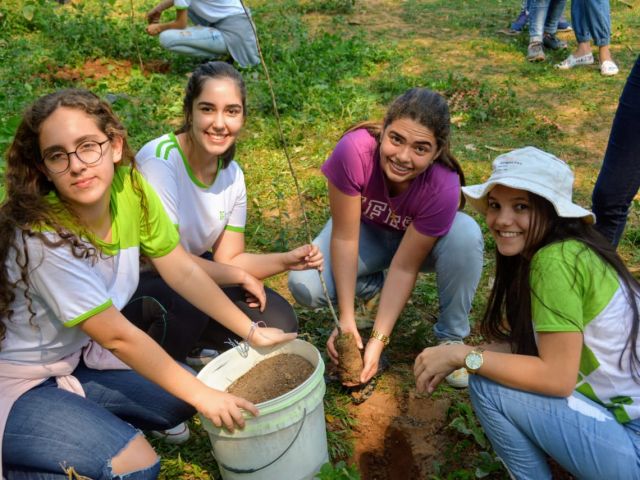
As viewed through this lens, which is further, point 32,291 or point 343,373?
point 343,373

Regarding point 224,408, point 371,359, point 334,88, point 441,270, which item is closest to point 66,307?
point 224,408

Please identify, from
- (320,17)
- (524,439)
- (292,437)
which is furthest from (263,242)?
(320,17)

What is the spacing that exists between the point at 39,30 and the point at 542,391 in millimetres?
7435

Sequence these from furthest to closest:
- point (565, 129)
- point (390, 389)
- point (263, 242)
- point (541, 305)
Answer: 1. point (565, 129)
2. point (263, 242)
3. point (390, 389)
4. point (541, 305)

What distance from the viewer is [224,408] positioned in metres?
1.80

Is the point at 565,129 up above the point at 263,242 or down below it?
above

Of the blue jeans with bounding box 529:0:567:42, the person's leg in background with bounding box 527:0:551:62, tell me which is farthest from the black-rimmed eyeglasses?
the blue jeans with bounding box 529:0:567:42

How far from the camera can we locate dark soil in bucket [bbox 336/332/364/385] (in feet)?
7.61

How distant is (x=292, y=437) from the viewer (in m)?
1.89

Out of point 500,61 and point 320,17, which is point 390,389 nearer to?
point 500,61

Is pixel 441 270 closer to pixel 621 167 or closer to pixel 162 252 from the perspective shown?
pixel 621 167

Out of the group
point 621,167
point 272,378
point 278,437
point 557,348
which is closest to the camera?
point 557,348

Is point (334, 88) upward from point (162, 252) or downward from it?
upward

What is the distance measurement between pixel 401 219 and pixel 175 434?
4.05ft
